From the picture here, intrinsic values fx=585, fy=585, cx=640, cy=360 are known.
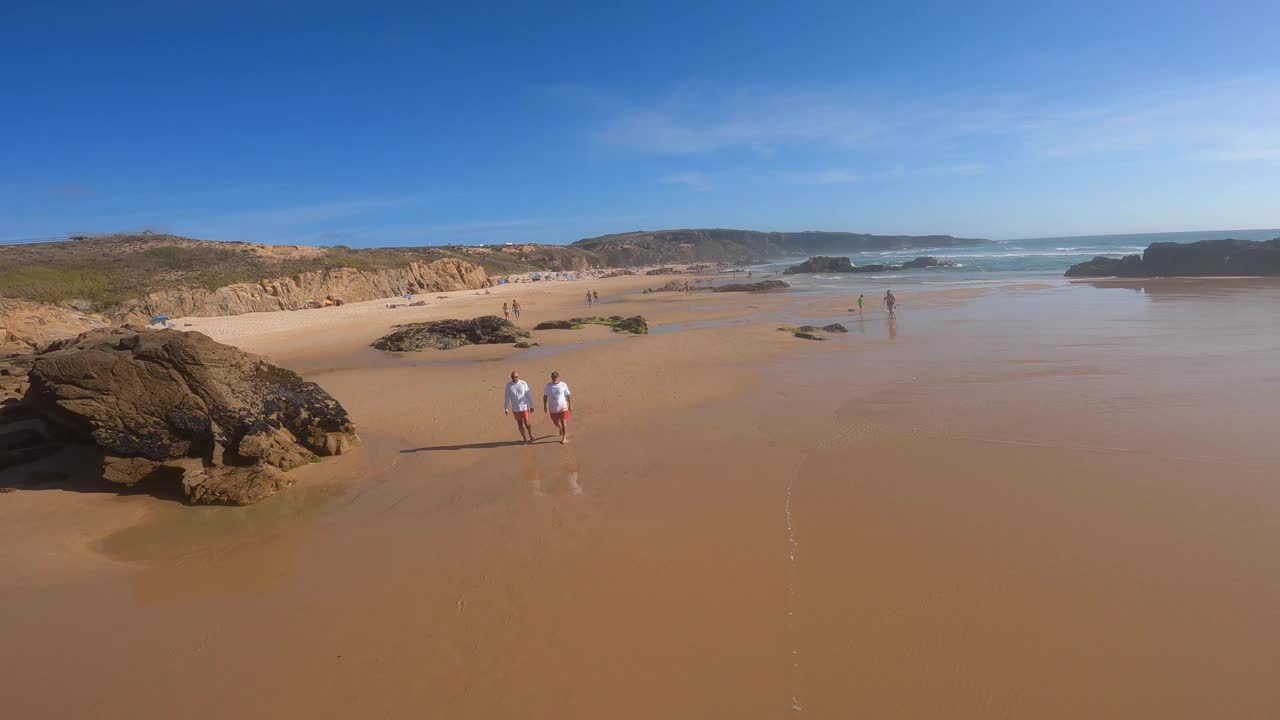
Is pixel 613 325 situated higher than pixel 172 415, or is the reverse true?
pixel 613 325

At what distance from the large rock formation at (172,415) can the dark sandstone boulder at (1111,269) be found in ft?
167

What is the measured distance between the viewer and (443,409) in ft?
37.4

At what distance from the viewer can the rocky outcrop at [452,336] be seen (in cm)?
1972

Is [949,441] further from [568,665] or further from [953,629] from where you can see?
[568,665]

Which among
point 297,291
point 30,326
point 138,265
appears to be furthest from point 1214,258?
point 138,265

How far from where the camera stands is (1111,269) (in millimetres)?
42375

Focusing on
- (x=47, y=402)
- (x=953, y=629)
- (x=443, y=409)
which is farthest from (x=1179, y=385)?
(x=47, y=402)

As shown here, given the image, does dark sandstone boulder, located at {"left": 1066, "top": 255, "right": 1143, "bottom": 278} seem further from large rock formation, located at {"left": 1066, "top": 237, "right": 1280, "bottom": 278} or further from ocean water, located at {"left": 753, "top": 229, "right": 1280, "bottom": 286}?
ocean water, located at {"left": 753, "top": 229, "right": 1280, "bottom": 286}

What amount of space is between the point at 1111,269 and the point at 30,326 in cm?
5740

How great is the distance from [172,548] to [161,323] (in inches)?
1158

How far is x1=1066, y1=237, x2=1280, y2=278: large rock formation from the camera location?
35.1 m

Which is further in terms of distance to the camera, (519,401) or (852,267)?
(852,267)

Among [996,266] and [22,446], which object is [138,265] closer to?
[22,446]

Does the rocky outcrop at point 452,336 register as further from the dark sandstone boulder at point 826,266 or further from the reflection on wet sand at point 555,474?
the dark sandstone boulder at point 826,266
